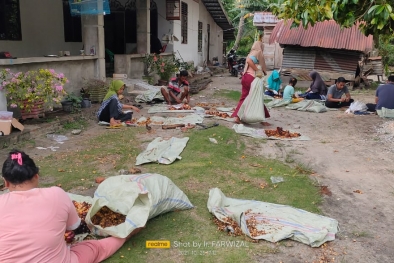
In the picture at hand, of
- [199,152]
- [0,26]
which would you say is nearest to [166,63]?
[0,26]

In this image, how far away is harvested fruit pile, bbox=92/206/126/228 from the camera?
3.23 m

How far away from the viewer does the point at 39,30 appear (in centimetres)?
Result: 1011

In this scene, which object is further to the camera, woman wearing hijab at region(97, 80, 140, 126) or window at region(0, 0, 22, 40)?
window at region(0, 0, 22, 40)

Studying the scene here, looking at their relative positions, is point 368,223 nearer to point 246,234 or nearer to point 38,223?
point 246,234

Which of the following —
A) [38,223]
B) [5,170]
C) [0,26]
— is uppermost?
[0,26]

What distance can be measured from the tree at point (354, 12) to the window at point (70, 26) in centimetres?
858

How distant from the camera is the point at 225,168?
16.4 ft

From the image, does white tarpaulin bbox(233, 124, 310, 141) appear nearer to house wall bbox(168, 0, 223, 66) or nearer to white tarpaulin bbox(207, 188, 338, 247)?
white tarpaulin bbox(207, 188, 338, 247)

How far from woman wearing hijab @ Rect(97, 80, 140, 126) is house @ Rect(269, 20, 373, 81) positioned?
8562 millimetres

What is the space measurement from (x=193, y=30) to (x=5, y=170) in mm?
16584

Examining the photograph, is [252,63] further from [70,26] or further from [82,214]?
[70,26]

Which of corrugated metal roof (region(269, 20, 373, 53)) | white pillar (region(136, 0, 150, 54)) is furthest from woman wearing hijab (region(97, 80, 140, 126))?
corrugated metal roof (region(269, 20, 373, 53))

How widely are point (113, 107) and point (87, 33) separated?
3.09 meters

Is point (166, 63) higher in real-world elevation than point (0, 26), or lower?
lower
